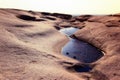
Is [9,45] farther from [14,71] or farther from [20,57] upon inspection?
[14,71]

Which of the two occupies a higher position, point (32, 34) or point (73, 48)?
point (32, 34)

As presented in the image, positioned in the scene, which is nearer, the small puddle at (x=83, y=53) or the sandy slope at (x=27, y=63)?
the sandy slope at (x=27, y=63)

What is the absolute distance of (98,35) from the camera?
30.1 meters

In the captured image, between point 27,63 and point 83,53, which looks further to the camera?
point 83,53

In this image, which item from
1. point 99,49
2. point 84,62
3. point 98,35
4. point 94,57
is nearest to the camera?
point 84,62

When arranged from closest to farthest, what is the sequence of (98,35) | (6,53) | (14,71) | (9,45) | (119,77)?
(14,71) < (119,77) < (6,53) < (9,45) < (98,35)

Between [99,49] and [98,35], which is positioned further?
[98,35]

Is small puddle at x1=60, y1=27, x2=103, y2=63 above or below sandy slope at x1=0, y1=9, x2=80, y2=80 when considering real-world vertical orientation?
below

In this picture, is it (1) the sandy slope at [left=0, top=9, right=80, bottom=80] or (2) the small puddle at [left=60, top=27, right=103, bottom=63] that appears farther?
(2) the small puddle at [left=60, top=27, right=103, bottom=63]

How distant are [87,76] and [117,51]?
6.19m

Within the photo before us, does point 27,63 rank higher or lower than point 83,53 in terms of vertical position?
higher

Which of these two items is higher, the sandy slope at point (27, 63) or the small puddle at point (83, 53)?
the sandy slope at point (27, 63)

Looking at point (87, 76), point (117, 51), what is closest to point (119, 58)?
point (117, 51)

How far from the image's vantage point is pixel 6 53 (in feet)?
55.3
